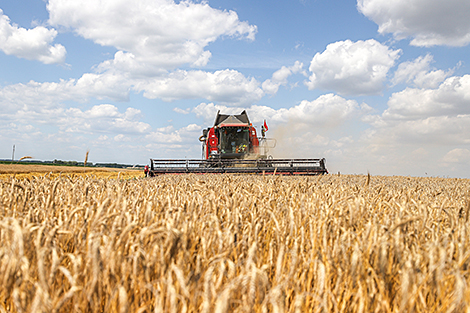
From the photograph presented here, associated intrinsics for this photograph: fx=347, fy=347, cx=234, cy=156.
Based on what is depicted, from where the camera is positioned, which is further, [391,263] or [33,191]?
[33,191]

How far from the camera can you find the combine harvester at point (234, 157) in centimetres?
1387

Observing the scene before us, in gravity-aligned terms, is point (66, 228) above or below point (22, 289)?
above

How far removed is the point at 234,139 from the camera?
58.3 ft

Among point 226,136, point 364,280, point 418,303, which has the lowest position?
point 418,303

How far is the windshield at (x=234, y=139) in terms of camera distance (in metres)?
17.5

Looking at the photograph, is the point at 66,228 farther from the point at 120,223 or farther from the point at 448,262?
the point at 448,262

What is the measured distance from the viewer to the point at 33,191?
4.03 metres

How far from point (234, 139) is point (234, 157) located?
3.41ft

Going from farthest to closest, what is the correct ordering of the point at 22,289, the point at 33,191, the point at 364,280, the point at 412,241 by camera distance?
1. the point at 33,191
2. the point at 412,241
3. the point at 364,280
4. the point at 22,289

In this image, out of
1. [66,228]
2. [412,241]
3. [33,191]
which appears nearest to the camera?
[66,228]

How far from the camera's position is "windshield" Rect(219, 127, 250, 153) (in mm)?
17500

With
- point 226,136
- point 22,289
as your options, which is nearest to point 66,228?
point 22,289

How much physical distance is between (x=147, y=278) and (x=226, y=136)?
1611 cm

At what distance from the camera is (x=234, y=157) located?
681 inches
